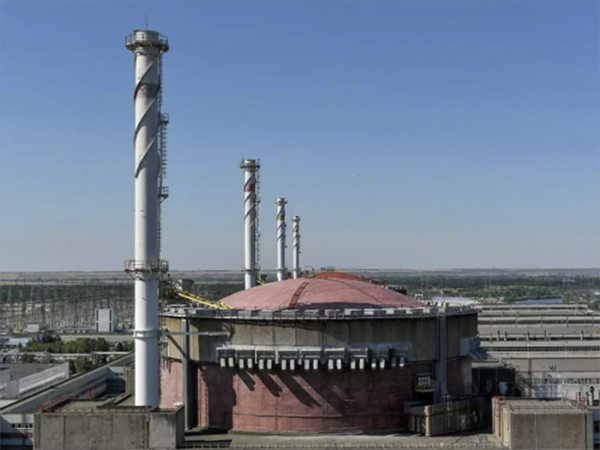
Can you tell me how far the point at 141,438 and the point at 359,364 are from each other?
537 inches

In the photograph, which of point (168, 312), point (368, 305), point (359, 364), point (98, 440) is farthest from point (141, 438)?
point (368, 305)

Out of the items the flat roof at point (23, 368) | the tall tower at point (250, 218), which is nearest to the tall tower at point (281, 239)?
the tall tower at point (250, 218)

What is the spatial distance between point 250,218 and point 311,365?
48.3 meters

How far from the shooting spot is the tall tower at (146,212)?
47.8 m

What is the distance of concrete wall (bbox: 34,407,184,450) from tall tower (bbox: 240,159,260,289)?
50.2 meters

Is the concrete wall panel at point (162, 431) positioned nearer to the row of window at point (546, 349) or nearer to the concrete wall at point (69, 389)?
the concrete wall at point (69, 389)

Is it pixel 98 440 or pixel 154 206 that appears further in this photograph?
pixel 154 206

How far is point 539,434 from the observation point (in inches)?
1690

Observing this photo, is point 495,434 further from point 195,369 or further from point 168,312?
point 168,312

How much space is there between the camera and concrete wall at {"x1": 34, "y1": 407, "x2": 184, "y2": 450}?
4356cm

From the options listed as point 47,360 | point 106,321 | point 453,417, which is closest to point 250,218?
point 453,417

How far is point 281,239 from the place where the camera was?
382 ft

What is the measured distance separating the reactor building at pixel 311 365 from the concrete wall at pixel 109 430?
202 inches

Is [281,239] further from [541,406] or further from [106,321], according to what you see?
[106,321]
